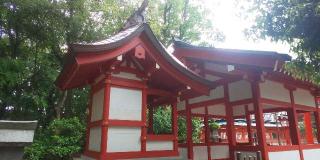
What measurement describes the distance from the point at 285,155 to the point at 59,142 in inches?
362

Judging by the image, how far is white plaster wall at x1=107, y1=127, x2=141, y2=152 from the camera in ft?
19.5

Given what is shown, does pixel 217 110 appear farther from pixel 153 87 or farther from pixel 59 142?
pixel 59 142

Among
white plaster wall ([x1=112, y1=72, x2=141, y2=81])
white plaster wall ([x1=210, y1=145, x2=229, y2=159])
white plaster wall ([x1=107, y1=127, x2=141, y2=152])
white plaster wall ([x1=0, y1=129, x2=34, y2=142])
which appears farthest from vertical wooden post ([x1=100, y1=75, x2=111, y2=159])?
white plaster wall ([x1=210, y1=145, x2=229, y2=159])

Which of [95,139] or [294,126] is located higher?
[294,126]

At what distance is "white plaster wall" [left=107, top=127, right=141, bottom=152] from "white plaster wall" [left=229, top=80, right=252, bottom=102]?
3.76 m

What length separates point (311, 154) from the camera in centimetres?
934

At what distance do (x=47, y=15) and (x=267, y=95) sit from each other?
12683 millimetres

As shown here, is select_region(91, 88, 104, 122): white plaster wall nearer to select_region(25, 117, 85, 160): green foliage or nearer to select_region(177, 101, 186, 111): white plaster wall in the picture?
select_region(177, 101, 186, 111): white plaster wall

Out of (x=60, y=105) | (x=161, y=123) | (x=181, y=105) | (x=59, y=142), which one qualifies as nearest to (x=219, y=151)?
(x=181, y=105)

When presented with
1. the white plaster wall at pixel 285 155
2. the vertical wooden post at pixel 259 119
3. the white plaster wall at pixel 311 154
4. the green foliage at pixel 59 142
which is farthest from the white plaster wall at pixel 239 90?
the green foliage at pixel 59 142

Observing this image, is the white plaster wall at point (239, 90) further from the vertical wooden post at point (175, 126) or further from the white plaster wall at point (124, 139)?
the white plaster wall at point (124, 139)

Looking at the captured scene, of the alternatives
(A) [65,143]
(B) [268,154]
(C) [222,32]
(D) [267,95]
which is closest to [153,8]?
(C) [222,32]

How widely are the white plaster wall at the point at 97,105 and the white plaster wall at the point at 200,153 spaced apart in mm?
4862

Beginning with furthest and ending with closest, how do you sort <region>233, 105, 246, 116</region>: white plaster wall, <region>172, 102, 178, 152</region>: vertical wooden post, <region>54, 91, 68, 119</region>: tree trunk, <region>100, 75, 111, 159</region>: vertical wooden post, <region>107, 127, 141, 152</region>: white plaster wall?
<region>54, 91, 68, 119</region>: tree trunk
<region>233, 105, 246, 116</region>: white plaster wall
<region>172, 102, 178, 152</region>: vertical wooden post
<region>107, 127, 141, 152</region>: white plaster wall
<region>100, 75, 111, 159</region>: vertical wooden post
